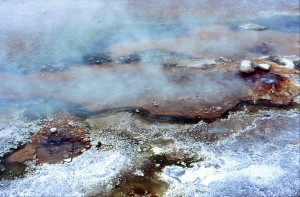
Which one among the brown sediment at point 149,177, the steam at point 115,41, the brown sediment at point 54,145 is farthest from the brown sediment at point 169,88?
the brown sediment at point 149,177

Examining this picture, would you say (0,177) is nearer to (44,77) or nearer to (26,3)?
(44,77)

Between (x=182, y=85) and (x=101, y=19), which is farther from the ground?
(x=101, y=19)

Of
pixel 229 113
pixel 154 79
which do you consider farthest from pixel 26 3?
pixel 229 113

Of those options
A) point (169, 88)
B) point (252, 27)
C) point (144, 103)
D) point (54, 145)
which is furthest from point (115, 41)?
point (252, 27)

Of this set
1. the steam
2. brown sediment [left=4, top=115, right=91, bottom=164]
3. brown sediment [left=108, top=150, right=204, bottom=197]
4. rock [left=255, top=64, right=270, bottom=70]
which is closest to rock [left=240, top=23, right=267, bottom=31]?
the steam

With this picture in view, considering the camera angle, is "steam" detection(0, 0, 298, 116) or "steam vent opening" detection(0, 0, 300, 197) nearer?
"steam vent opening" detection(0, 0, 300, 197)

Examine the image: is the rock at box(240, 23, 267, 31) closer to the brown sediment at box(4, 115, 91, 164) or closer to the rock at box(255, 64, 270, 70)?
the rock at box(255, 64, 270, 70)
